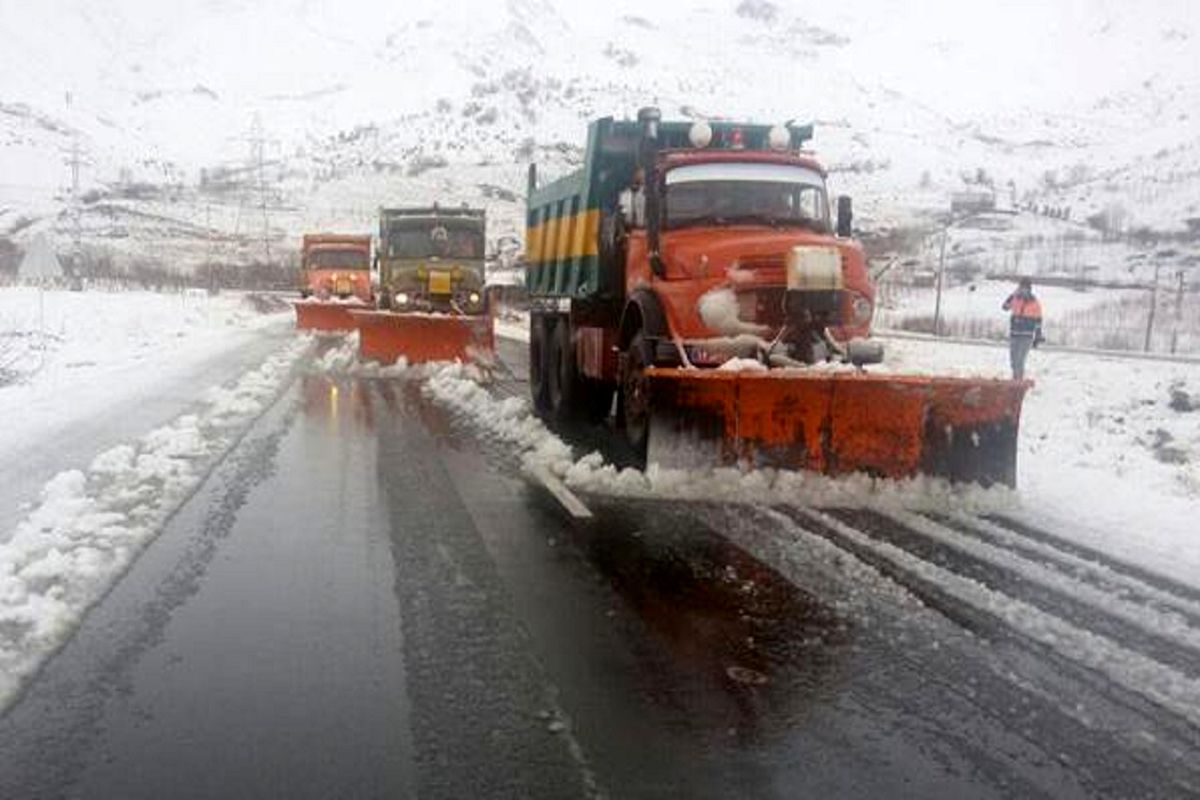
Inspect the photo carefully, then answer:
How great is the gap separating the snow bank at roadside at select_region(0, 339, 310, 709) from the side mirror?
5.38 meters

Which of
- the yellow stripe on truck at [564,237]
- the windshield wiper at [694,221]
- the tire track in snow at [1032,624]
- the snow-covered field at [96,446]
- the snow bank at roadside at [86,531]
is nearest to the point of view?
the tire track in snow at [1032,624]

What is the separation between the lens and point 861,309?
30.0 ft

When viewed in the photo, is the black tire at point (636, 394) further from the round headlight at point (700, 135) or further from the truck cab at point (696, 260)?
the round headlight at point (700, 135)

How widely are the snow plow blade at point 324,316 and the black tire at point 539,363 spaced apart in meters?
12.0

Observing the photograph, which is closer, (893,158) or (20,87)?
(893,158)

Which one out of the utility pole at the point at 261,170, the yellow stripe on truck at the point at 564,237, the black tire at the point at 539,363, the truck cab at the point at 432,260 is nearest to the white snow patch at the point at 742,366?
the yellow stripe on truck at the point at 564,237

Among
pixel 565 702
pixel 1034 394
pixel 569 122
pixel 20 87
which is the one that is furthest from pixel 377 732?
pixel 20 87

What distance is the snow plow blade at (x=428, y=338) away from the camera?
1786cm

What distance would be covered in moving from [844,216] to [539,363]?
467 centimetres

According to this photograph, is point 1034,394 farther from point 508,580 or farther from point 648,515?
point 508,580

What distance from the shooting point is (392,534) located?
6727 millimetres

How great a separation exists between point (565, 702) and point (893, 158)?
276 feet

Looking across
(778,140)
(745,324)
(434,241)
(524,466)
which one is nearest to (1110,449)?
(778,140)

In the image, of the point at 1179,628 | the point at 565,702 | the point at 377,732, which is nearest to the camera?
the point at 377,732
